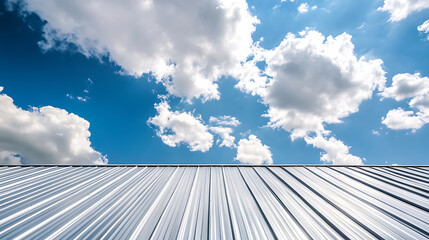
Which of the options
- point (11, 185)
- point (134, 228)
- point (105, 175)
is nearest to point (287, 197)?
point (134, 228)

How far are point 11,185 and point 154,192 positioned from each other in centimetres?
504

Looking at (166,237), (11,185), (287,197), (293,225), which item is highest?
(11,185)

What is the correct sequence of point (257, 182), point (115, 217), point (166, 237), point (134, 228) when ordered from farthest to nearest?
point (257, 182) < point (115, 217) < point (134, 228) < point (166, 237)

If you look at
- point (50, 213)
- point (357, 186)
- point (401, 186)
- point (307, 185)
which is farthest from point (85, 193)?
point (401, 186)

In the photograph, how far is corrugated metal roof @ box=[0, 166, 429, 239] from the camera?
2.85m

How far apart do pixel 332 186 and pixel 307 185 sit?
810 mm

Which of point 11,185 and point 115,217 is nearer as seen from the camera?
point 115,217

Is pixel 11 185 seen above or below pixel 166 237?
above

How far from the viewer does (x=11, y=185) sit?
5.12 metres

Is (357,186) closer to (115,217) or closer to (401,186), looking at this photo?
(401,186)

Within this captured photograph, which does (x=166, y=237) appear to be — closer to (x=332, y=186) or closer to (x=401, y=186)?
(x=332, y=186)

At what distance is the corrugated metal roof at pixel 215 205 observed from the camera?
2854mm

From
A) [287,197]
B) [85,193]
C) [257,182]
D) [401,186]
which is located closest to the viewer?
[287,197]

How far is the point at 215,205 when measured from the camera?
3.74 m
